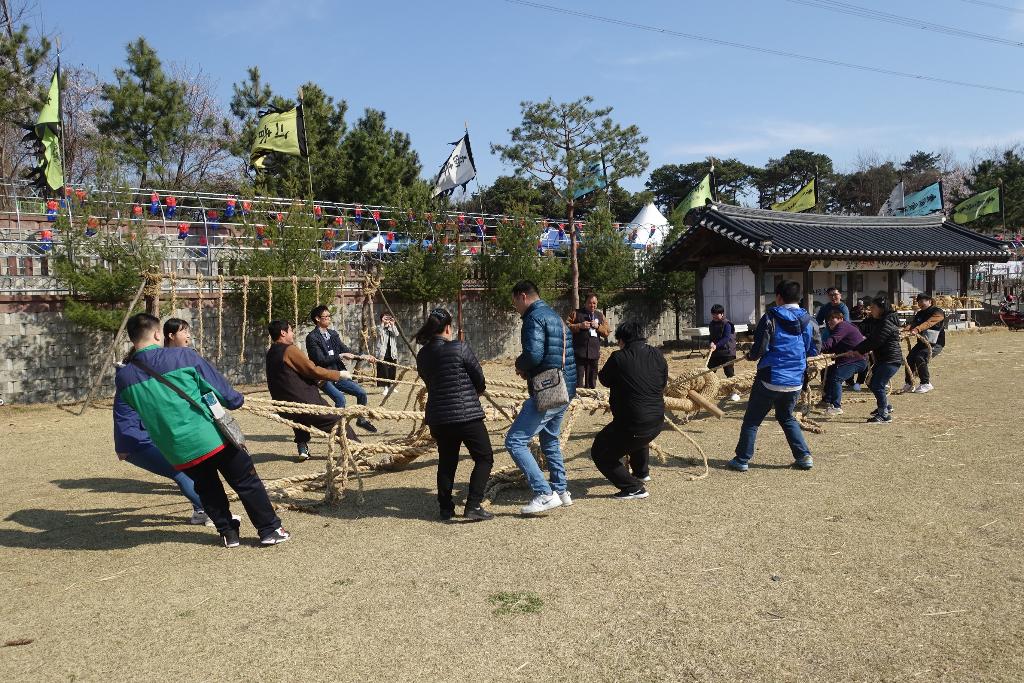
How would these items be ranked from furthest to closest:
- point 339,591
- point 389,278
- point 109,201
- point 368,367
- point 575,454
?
point 389,278, point 368,367, point 109,201, point 575,454, point 339,591

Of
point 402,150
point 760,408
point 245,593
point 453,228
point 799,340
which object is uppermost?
point 402,150

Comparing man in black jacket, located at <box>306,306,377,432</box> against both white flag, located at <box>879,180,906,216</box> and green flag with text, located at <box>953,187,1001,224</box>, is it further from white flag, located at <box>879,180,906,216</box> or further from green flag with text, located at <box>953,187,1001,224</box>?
green flag with text, located at <box>953,187,1001,224</box>

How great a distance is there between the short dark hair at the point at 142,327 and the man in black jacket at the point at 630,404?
3341 millimetres

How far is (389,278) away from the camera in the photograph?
60.7 ft

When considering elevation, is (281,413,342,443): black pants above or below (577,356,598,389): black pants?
below

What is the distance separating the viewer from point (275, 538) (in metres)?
5.19

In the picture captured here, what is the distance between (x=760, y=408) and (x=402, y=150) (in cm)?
2363

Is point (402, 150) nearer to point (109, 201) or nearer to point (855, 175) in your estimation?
point (109, 201)

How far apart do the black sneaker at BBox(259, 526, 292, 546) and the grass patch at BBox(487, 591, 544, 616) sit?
1.83 metres

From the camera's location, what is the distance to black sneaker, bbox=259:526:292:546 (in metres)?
5.17

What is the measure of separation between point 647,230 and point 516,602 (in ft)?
80.6

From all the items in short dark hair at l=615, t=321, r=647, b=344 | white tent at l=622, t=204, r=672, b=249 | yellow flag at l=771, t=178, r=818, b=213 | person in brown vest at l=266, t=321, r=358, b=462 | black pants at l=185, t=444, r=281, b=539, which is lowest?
black pants at l=185, t=444, r=281, b=539

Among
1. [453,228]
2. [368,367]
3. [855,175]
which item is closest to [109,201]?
[368,367]

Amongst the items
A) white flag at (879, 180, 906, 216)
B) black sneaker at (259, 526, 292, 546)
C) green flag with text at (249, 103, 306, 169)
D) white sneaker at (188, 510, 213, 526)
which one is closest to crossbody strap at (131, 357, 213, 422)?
black sneaker at (259, 526, 292, 546)
